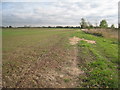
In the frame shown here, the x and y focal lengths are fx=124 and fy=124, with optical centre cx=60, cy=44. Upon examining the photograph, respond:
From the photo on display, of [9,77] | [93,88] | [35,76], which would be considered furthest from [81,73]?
[9,77]

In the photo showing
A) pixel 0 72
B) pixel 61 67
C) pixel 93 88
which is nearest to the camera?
pixel 93 88

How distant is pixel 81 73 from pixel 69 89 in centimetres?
161

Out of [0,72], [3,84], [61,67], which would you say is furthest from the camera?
[61,67]

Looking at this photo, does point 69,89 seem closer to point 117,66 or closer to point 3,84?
point 3,84

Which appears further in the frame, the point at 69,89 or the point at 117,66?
the point at 117,66

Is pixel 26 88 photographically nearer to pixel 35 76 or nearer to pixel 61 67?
pixel 35 76

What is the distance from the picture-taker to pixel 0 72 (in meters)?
6.76

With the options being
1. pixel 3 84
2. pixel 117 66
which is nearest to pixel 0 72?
pixel 3 84

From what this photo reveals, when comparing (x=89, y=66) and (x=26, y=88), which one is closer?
(x=26, y=88)

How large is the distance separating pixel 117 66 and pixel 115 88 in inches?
107

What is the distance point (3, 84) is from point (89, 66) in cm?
453

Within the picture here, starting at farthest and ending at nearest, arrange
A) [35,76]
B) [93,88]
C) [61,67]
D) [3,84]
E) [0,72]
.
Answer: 1. [61,67]
2. [0,72]
3. [35,76]
4. [3,84]
5. [93,88]

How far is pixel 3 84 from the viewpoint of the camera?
541cm

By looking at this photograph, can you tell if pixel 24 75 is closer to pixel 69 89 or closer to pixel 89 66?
pixel 69 89
